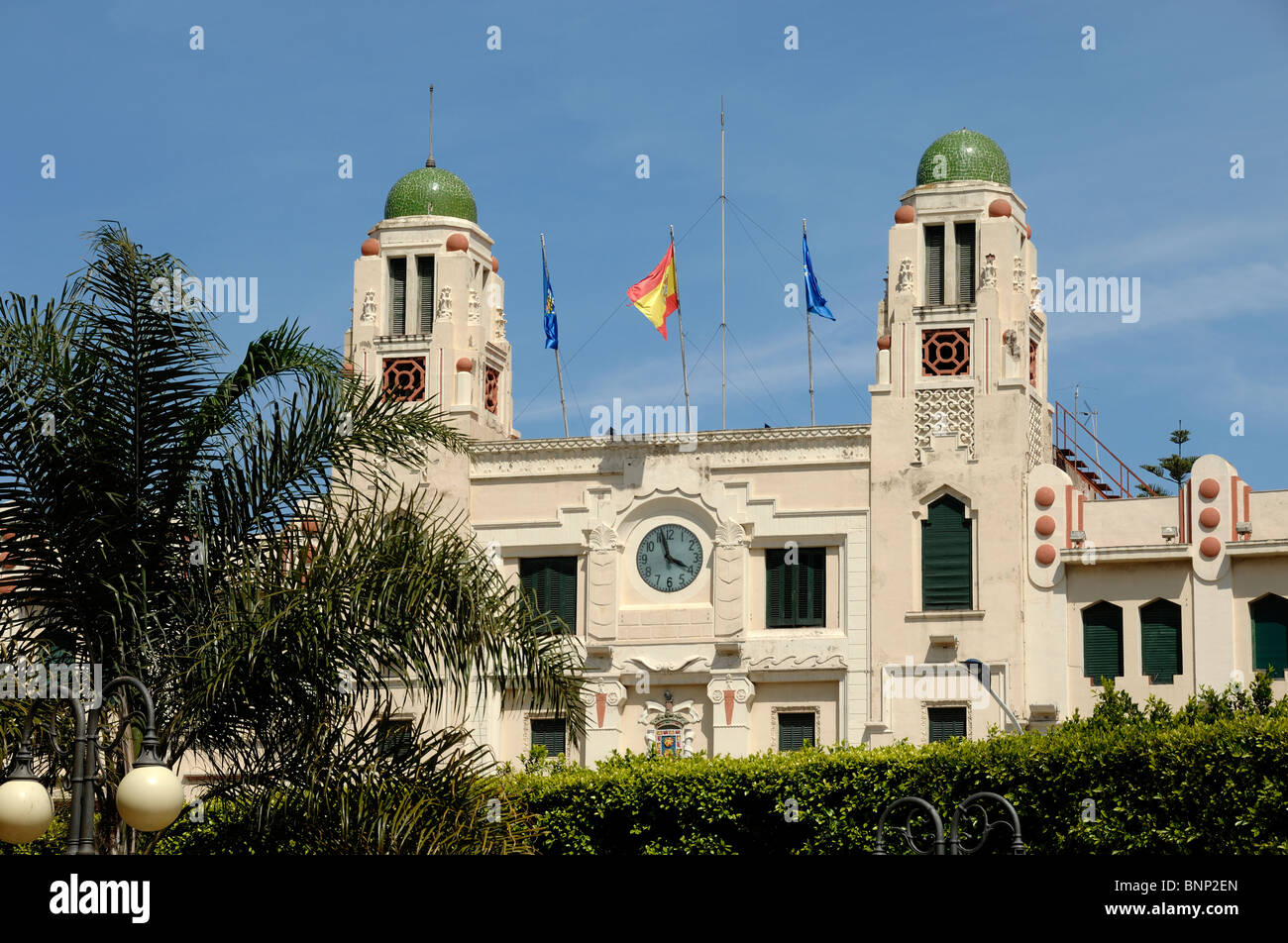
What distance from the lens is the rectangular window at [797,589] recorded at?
168ft

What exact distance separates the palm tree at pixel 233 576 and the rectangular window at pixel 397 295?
33.1 metres

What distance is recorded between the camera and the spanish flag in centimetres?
5372

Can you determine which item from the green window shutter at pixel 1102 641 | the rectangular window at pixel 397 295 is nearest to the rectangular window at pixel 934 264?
the green window shutter at pixel 1102 641

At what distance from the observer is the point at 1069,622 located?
49844 mm

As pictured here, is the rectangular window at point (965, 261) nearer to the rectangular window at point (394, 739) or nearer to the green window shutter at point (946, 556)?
the green window shutter at point (946, 556)

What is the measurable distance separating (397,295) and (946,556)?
17.1 m

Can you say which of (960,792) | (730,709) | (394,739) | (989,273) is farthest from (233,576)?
(989,273)

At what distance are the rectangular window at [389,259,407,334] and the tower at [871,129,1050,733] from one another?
13.4 m

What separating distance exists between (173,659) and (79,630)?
3.87 ft

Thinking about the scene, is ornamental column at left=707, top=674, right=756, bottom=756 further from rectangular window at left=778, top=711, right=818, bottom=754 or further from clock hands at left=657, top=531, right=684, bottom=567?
clock hands at left=657, top=531, right=684, bottom=567

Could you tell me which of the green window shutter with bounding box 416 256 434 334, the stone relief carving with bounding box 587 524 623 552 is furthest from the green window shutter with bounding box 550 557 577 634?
the green window shutter with bounding box 416 256 434 334

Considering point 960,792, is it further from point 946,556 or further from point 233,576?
point 233,576

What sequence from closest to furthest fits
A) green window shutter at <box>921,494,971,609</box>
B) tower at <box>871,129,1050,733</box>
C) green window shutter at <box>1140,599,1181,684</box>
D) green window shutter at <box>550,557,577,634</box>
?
green window shutter at <box>1140,599,1181,684</box>
tower at <box>871,129,1050,733</box>
green window shutter at <box>921,494,971,609</box>
green window shutter at <box>550,557,577,634</box>
